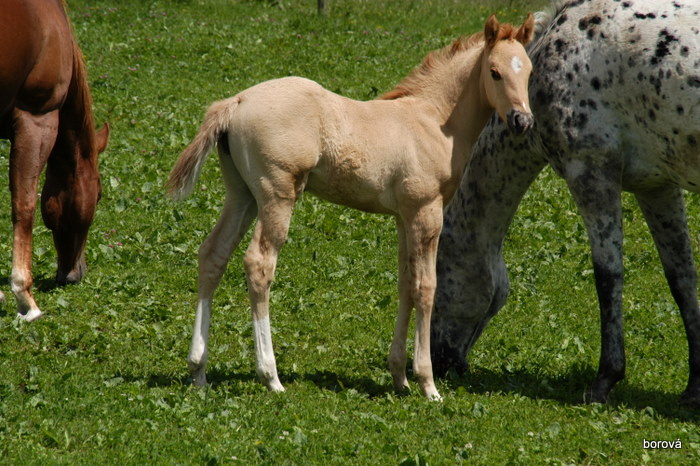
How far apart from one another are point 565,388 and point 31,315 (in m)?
4.44

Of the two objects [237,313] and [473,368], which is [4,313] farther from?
[473,368]

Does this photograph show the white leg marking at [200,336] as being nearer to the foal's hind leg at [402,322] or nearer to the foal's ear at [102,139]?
the foal's hind leg at [402,322]

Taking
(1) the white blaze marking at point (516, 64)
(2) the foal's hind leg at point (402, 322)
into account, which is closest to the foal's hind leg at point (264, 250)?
(2) the foal's hind leg at point (402, 322)

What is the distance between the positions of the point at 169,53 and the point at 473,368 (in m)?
11.6

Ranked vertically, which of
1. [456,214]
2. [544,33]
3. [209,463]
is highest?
[544,33]

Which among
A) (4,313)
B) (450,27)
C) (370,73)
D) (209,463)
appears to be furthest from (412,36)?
(209,463)

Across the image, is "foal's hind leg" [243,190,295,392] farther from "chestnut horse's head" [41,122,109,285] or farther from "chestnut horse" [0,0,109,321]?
"chestnut horse's head" [41,122,109,285]

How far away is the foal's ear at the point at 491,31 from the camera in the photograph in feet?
20.5

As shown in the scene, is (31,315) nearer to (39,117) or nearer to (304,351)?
(39,117)

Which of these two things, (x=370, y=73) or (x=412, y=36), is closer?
(x=370, y=73)

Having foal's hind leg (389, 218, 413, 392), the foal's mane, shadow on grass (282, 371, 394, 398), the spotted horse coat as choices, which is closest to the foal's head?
the foal's mane

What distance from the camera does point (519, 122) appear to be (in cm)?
605

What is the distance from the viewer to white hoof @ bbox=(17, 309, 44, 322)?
796cm

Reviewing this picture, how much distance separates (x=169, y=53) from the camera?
690 inches
